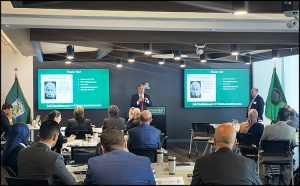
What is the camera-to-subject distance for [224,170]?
2906mm

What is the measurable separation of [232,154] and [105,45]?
5.80 metres

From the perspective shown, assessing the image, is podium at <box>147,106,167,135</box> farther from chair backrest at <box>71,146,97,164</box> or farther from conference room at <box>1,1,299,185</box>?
chair backrest at <box>71,146,97,164</box>

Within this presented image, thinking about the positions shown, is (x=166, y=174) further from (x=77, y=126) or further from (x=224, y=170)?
(x=77, y=126)

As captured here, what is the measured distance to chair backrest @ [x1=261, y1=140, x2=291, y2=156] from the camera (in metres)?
6.26

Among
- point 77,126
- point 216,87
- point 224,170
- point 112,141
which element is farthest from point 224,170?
point 216,87

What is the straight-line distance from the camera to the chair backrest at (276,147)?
20.5 ft

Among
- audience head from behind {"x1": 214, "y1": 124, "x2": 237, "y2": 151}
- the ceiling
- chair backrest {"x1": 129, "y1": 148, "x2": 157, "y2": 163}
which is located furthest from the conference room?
audience head from behind {"x1": 214, "y1": 124, "x2": 237, "y2": 151}

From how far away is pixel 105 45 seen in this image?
845cm

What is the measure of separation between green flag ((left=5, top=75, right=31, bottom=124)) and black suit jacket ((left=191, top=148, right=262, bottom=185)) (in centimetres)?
909

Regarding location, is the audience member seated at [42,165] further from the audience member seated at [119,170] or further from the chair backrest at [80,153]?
the chair backrest at [80,153]

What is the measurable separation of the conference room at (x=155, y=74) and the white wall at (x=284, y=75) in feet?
0.10

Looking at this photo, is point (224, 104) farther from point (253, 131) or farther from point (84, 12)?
point (84, 12)

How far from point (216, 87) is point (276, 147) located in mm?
6503

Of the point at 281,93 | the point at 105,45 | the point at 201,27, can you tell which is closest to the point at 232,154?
the point at 201,27
